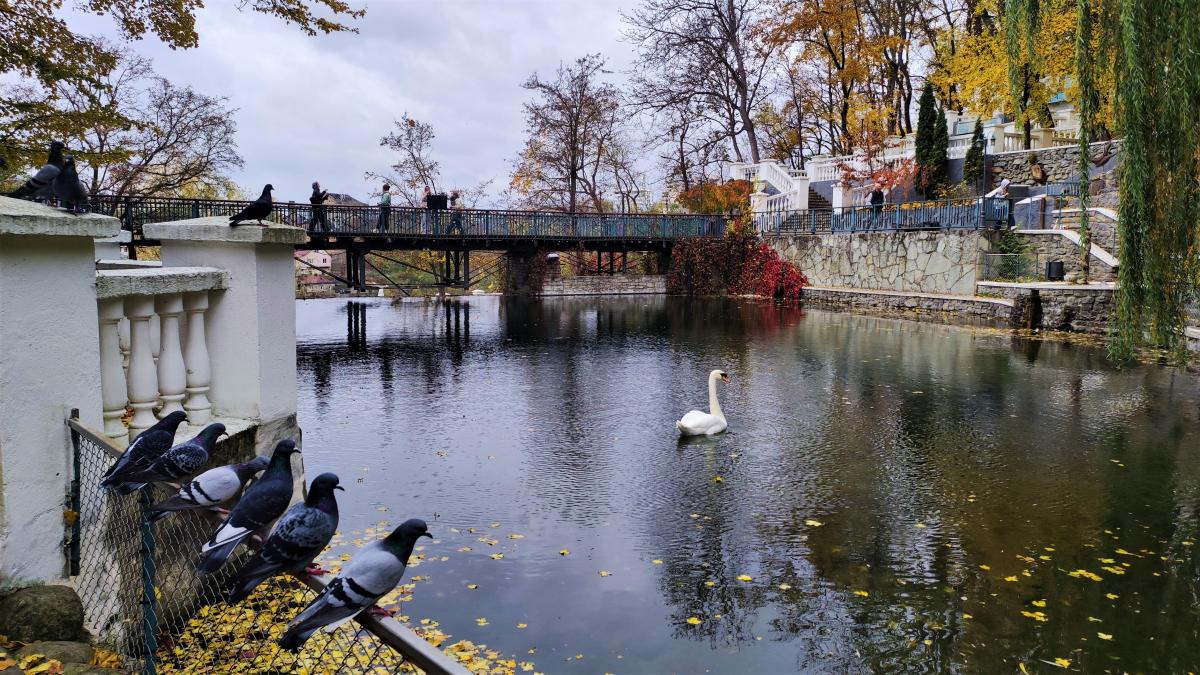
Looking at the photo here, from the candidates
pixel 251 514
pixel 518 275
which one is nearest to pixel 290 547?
pixel 251 514

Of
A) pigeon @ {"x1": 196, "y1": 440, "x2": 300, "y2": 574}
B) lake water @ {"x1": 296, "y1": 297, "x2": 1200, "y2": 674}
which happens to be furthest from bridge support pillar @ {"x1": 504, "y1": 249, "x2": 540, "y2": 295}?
pigeon @ {"x1": 196, "y1": 440, "x2": 300, "y2": 574}

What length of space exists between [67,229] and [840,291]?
1000 inches

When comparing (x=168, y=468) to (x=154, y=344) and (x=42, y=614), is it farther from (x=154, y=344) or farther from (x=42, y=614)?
(x=154, y=344)

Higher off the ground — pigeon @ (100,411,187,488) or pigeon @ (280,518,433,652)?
pigeon @ (100,411,187,488)

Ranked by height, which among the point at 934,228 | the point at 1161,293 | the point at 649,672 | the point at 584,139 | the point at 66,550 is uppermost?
the point at 584,139

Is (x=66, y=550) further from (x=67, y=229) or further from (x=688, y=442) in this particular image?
(x=688, y=442)

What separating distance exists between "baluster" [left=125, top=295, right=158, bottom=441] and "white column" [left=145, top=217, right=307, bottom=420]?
1.83ft

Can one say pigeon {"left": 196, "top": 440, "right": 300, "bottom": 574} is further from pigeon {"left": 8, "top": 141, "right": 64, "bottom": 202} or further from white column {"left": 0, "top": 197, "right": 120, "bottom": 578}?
pigeon {"left": 8, "top": 141, "right": 64, "bottom": 202}

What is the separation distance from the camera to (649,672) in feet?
13.6

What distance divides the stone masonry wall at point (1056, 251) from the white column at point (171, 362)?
20199 mm

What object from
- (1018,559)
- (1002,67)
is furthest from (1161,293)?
(1002,67)

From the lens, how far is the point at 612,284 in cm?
3638

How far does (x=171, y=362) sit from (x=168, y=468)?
3.98 feet

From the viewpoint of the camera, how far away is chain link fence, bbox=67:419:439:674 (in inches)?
127
